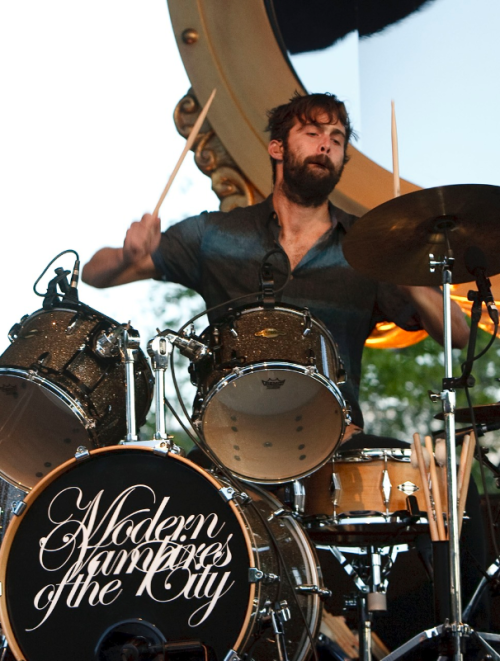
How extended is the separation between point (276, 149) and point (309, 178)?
0.68 feet

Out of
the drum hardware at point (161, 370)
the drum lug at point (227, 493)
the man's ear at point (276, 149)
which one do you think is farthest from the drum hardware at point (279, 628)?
the man's ear at point (276, 149)

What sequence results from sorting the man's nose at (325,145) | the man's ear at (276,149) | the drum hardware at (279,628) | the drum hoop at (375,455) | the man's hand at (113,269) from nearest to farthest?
the drum hardware at (279,628) → the drum hoop at (375,455) → the man's hand at (113,269) → the man's nose at (325,145) → the man's ear at (276,149)

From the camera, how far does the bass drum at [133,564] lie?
1.75 m

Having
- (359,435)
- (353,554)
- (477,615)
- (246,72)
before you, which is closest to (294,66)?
(246,72)

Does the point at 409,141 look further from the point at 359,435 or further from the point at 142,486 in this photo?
the point at 142,486

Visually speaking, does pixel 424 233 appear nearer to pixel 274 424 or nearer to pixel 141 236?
pixel 274 424

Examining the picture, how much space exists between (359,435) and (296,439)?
0.28m

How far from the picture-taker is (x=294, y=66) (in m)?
3.46

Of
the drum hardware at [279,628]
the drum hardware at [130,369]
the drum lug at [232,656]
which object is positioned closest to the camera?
the drum lug at [232,656]

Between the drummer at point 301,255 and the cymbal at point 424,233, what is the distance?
540mm

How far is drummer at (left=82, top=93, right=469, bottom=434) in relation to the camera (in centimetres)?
284

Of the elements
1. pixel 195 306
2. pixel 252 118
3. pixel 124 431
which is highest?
pixel 195 306

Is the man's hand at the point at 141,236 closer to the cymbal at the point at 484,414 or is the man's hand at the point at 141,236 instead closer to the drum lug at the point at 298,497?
the drum lug at the point at 298,497

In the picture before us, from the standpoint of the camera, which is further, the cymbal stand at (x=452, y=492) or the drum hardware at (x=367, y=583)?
the drum hardware at (x=367, y=583)
